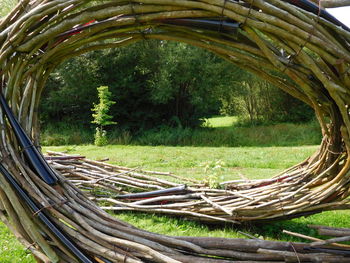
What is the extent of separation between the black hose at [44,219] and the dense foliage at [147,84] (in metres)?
11.5

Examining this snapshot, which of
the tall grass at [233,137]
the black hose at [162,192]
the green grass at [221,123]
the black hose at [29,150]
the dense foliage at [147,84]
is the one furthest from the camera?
the green grass at [221,123]

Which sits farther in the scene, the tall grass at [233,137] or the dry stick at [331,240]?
the tall grass at [233,137]

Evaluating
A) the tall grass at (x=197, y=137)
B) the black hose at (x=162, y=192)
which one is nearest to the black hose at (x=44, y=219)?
the black hose at (x=162, y=192)

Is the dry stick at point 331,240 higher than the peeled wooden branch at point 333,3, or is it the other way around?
the peeled wooden branch at point 333,3

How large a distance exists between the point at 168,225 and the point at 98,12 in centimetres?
189

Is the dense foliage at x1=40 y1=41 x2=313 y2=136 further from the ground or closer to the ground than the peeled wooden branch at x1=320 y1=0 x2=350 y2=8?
further from the ground

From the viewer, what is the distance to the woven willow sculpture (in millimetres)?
1061

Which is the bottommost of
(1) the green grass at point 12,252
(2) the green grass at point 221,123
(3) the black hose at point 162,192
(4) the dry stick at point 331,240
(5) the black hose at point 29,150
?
(1) the green grass at point 12,252

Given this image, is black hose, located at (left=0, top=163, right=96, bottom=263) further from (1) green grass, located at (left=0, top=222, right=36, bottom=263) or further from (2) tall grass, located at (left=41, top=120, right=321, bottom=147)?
(2) tall grass, located at (left=41, top=120, right=321, bottom=147)

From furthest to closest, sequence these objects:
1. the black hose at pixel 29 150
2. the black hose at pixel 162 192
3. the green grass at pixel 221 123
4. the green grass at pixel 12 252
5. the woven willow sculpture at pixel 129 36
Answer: the green grass at pixel 221 123 < the black hose at pixel 162 192 < the green grass at pixel 12 252 < the black hose at pixel 29 150 < the woven willow sculpture at pixel 129 36

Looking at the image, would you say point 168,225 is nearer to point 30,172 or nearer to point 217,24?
point 30,172

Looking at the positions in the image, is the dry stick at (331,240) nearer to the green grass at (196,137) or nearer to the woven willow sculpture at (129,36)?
the woven willow sculpture at (129,36)

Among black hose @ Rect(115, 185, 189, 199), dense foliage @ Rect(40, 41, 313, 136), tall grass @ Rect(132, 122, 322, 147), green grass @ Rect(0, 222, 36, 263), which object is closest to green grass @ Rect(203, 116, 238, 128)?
dense foliage @ Rect(40, 41, 313, 136)

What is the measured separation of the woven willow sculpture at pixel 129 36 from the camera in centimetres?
106
